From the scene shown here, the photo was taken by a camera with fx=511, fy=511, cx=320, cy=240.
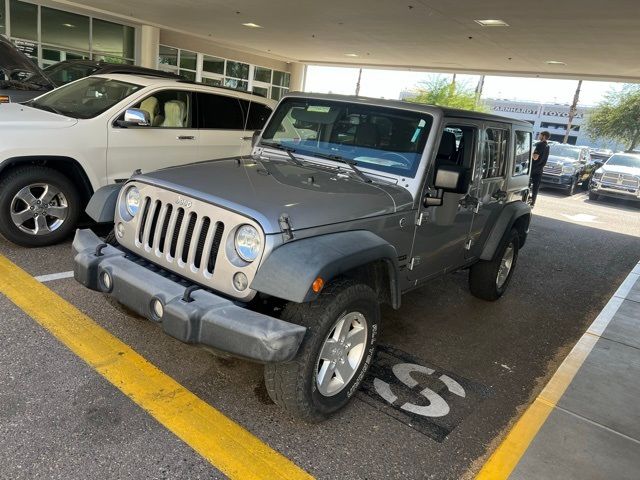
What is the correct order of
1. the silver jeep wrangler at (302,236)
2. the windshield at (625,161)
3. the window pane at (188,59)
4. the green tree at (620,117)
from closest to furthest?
the silver jeep wrangler at (302,236) < the windshield at (625,161) < the window pane at (188,59) < the green tree at (620,117)

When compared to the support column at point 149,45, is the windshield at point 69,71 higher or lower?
lower

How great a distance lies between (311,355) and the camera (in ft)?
8.86

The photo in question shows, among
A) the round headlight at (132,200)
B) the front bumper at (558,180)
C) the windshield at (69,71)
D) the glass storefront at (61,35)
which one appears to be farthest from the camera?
the front bumper at (558,180)

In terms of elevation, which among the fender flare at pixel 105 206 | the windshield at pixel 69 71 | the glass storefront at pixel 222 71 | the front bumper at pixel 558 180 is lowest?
the front bumper at pixel 558 180

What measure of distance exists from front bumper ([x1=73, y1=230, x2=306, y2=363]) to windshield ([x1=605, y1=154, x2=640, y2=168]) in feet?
62.7

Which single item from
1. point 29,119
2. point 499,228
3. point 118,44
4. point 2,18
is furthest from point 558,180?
point 2,18

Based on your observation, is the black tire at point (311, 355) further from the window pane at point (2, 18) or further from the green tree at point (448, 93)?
the green tree at point (448, 93)

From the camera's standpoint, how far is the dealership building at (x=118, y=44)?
16.8m

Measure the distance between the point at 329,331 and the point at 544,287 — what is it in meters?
4.62

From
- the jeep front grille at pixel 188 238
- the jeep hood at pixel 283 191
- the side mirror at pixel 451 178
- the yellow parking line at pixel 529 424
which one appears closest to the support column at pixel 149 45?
the jeep hood at pixel 283 191

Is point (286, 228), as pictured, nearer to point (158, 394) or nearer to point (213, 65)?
point (158, 394)

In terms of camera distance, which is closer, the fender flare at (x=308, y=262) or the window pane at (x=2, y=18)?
the fender flare at (x=308, y=262)

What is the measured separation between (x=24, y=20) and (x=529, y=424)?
63.0 feet

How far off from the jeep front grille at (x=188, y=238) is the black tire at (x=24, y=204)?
2.37m
